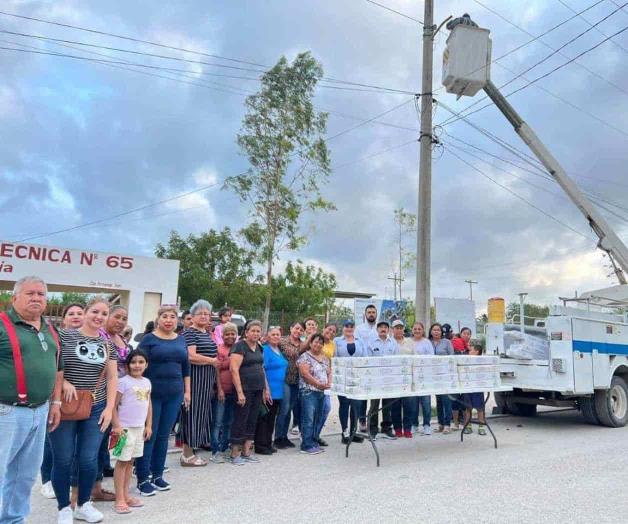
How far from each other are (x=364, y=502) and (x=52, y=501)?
2.76 m

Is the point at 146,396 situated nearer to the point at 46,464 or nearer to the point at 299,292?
the point at 46,464

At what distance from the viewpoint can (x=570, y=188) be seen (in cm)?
1266

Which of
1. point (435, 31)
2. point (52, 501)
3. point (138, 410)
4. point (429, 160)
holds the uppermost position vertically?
point (435, 31)

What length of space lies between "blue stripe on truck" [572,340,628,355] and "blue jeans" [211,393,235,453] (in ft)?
18.4

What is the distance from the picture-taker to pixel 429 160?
466 inches

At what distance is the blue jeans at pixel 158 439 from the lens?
15.6 ft

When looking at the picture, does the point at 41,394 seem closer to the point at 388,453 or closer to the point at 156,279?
the point at 388,453

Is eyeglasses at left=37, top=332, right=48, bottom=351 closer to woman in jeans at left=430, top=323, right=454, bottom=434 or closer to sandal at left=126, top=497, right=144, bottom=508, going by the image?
sandal at left=126, top=497, right=144, bottom=508

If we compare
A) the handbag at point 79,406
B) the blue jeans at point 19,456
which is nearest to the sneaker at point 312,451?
the handbag at point 79,406

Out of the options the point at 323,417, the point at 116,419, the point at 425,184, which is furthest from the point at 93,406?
the point at 425,184

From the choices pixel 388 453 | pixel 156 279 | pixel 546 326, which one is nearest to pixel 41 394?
pixel 388 453

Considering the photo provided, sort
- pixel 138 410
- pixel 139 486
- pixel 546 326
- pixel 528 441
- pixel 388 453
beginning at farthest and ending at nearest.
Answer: pixel 546 326 → pixel 528 441 → pixel 388 453 → pixel 139 486 → pixel 138 410

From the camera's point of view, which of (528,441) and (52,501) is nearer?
(52,501)

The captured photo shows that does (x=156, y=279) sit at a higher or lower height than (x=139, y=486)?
higher
